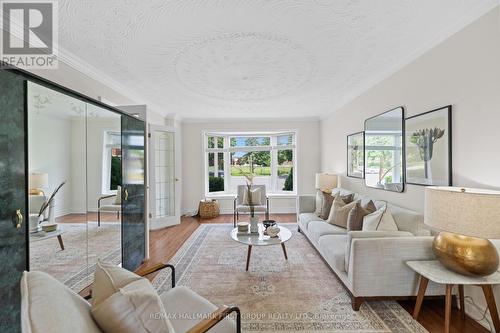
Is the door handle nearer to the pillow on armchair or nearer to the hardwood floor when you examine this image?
the pillow on armchair

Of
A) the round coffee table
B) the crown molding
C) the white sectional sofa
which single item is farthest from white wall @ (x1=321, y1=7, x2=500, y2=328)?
the round coffee table

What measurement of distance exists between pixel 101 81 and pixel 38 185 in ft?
6.12

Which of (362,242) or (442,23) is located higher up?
(442,23)

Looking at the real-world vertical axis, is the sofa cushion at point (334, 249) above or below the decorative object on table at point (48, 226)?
Result: below

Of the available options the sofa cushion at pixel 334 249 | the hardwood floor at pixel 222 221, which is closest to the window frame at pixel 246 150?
the hardwood floor at pixel 222 221

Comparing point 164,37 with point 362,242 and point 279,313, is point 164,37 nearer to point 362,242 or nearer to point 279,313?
point 362,242

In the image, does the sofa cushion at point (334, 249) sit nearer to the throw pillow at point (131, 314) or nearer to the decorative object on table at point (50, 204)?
the throw pillow at point (131, 314)

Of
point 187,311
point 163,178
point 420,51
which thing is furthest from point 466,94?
point 163,178

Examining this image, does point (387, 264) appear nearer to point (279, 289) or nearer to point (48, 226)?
point (279, 289)

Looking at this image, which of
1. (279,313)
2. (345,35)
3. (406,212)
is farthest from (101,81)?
(406,212)

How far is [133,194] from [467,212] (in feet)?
9.97

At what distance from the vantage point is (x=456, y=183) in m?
1.99

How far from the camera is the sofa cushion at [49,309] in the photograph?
72 centimetres

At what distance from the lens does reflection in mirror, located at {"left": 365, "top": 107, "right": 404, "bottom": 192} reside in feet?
8.82
